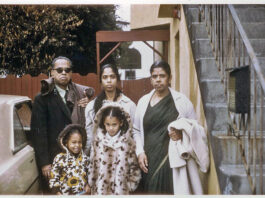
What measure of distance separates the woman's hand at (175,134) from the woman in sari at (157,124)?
69mm

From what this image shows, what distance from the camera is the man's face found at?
357cm

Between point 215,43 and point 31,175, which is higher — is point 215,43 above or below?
above

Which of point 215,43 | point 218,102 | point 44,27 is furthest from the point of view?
point 44,27

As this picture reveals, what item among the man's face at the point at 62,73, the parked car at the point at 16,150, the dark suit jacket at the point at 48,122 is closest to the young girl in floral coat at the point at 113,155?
the dark suit jacket at the point at 48,122

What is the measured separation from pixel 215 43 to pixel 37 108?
6.59ft

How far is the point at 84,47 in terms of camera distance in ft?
12.0

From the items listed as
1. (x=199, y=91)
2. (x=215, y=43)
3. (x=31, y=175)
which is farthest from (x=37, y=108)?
(x=215, y=43)

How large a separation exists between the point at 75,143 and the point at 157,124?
89 cm

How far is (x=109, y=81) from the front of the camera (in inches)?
140

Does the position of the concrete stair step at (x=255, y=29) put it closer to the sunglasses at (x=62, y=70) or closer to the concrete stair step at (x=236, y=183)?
the concrete stair step at (x=236, y=183)

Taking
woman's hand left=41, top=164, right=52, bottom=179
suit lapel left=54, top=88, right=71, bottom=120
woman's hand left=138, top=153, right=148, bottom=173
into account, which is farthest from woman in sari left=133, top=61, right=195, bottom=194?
woman's hand left=41, top=164, right=52, bottom=179

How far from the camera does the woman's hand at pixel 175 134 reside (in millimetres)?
3391

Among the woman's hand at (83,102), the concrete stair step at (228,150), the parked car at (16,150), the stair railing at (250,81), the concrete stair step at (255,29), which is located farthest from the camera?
the concrete stair step at (255,29)

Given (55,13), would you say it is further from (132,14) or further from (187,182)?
(187,182)
